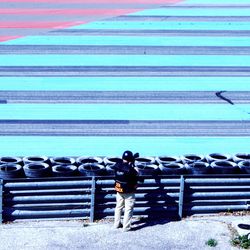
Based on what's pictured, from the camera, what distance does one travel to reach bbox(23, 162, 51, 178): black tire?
1019 cm

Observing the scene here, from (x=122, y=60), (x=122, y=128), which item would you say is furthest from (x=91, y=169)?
(x=122, y=60)

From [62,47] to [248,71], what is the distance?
526 cm

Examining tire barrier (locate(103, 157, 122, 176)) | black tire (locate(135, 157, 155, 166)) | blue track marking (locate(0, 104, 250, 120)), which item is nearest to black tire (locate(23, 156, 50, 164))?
tire barrier (locate(103, 157, 122, 176))

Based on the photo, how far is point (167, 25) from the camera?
21.0 metres

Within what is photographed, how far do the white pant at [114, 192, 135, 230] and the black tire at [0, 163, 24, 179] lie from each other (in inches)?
66.1

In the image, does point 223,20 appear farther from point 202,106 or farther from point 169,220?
point 169,220

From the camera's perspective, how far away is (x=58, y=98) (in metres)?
14.8

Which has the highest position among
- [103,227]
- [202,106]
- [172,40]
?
[172,40]

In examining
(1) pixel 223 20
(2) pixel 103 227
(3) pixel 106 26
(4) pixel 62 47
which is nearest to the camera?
(2) pixel 103 227

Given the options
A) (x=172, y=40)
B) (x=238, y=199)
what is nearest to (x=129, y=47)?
(x=172, y=40)

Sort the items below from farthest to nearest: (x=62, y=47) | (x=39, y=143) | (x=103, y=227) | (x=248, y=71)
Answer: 1. (x=62, y=47)
2. (x=248, y=71)
3. (x=39, y=143)
4. (x=103, y=227)

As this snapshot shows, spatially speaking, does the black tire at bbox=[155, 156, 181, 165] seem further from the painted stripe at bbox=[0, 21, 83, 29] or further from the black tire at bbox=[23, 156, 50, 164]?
the painted stripe at bbox=[0, 21, 83, 29]

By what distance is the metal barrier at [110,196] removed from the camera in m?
9.82

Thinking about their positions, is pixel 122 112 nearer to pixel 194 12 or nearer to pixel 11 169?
pixel 11 169
